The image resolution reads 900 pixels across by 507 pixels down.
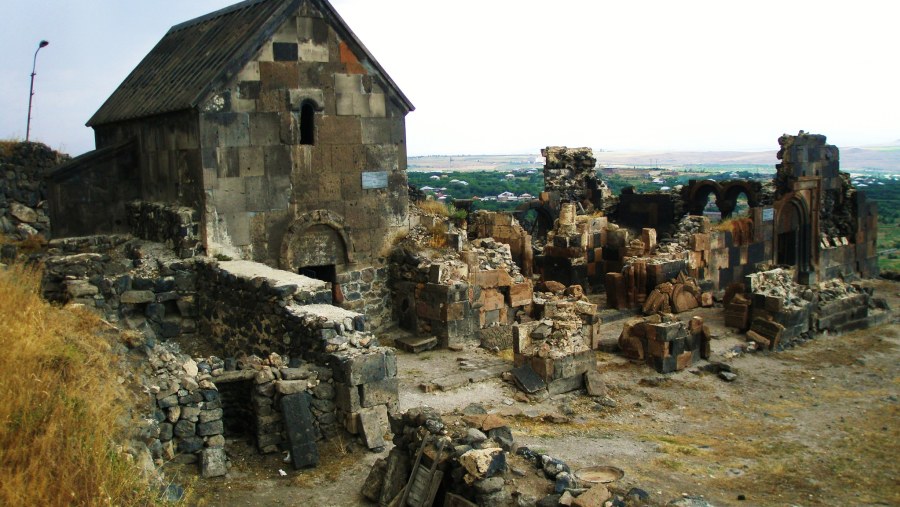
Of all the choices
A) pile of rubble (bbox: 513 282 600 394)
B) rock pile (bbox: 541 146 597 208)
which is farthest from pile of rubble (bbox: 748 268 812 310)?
rock pile (bbox: 541 146 597 208)

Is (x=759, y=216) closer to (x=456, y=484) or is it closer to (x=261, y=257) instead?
(x=261, y=257)

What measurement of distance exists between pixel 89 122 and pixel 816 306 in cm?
1295

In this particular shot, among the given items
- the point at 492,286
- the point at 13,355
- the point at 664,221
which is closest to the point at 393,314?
the point at 492,286

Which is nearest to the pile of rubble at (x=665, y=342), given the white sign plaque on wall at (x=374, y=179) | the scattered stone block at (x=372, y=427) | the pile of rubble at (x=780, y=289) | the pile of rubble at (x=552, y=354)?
the pile of rubble at (x=552, y=354)

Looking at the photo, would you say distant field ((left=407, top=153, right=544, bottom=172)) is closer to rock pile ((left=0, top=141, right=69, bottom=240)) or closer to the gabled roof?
rock pile ((left=0, top=141, right=69, bottom=240))

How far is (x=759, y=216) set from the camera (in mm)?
18953

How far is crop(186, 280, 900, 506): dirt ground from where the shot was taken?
294 inches

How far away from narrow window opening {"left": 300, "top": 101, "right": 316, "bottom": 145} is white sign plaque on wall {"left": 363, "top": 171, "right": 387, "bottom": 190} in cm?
94

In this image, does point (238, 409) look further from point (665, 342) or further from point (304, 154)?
point (665, 342)

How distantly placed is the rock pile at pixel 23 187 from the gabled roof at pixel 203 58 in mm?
3273

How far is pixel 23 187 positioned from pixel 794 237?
55.1 feet

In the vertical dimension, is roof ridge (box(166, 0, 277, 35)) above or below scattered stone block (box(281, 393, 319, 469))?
above

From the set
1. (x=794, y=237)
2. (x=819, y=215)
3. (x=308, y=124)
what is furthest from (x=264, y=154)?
(x=819, y=215)

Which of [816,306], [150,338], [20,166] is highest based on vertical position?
[20,166]
